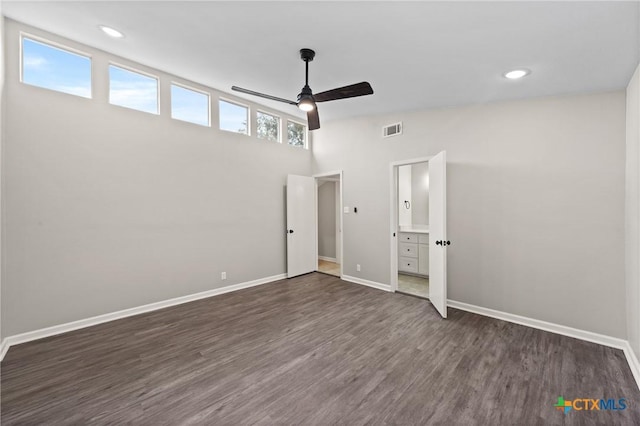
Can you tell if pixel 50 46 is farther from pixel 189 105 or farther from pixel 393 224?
pixel 393 224

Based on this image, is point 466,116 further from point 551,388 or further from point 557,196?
point 551,388

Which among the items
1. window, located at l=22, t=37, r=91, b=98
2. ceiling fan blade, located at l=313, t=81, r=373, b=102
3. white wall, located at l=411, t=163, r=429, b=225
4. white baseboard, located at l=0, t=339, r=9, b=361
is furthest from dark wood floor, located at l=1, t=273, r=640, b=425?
window, located at l=22, t=37, r=91, b=98

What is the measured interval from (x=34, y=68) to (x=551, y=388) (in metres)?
Answer: 5.81

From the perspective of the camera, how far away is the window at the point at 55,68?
2822 mm

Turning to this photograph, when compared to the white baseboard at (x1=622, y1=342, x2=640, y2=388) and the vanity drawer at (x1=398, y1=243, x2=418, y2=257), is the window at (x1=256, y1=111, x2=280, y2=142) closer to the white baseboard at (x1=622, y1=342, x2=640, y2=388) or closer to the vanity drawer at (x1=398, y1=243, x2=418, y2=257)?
the vanity drawer at (x1=398, y1=243, x2=418, y2=257)

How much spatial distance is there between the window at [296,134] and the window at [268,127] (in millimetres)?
289

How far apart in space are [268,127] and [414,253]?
3.77 metres

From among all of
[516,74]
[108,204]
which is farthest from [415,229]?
[108,204]

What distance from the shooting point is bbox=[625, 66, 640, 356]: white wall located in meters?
2.38

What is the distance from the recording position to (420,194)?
5793mm

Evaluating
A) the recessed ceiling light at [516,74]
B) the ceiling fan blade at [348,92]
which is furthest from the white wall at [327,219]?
the recessed ceiling light at [516,74]

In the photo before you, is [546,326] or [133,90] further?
[133,90]

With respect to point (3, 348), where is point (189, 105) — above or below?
above

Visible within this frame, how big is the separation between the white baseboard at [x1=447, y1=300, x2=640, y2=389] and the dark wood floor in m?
0.09
